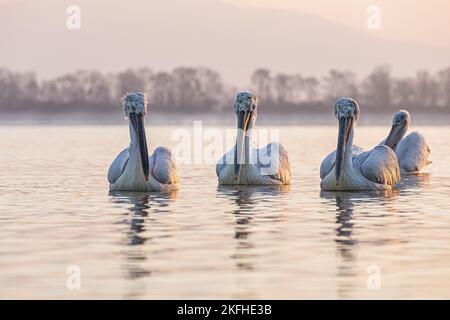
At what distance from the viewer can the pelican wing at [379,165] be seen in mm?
17719

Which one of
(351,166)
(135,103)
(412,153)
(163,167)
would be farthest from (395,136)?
(135,103)

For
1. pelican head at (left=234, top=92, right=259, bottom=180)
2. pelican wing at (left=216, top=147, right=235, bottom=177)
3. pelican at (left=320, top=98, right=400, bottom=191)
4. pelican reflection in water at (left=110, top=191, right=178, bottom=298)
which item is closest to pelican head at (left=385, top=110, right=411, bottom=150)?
pelican at (left=320, top=98, right=400, bottom=191)

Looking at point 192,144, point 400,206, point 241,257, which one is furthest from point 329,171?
point 192,144

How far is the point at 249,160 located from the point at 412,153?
538cm

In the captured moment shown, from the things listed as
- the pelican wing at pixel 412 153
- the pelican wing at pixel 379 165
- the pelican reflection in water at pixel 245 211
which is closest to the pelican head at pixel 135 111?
the pelican reflection in water at pixel 245 211

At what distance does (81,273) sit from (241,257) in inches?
63.8

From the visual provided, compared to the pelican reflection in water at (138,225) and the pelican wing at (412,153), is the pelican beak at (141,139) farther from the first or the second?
the pelican wing at (412,153)

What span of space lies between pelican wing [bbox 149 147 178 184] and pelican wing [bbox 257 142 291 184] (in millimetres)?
1371

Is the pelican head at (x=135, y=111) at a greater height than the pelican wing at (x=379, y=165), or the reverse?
the pelican head at (x=135, y=111)

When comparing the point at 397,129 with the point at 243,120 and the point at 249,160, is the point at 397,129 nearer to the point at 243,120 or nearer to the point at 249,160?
the point at 243,120

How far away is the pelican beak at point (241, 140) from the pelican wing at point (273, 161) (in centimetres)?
35

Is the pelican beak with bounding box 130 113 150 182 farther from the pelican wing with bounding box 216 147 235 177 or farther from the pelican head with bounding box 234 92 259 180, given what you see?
the pelican wing with bounding box 216 147 235 177

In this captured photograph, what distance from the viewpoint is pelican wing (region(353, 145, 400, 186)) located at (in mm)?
17719

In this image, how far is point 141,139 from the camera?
17.3m
